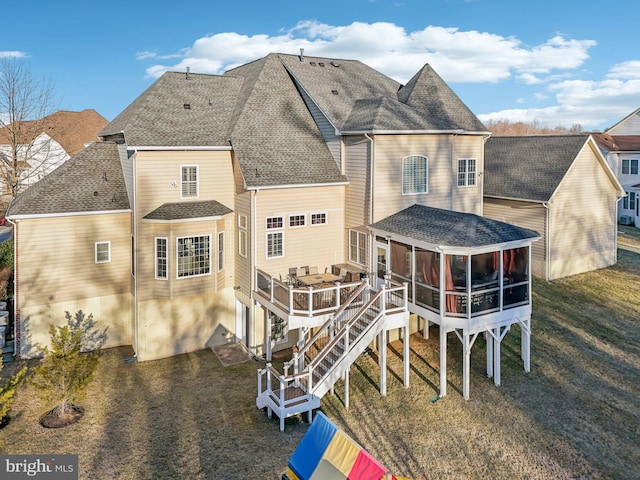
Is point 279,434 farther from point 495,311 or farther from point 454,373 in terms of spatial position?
point 495,311

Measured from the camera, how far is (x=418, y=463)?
11133 mm

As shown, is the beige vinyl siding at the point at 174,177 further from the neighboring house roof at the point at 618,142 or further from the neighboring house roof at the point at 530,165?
the neighboring house roof at the point at 618,142

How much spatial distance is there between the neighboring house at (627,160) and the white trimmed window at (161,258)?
3706 cm

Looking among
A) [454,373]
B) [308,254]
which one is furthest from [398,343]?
[308,254]

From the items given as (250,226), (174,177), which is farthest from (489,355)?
(174,177)

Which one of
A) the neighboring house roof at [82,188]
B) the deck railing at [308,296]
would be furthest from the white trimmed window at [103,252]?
the deck railing at [308,296]

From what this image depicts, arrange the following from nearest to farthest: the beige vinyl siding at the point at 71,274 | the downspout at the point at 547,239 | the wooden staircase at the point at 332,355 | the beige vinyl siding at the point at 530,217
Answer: the wooden staircase at the point at 332,355
the beige vinyl siding at the point at 71,274
the downspout at the point at 547,239
the beige vinyl siding at the point at 530,217

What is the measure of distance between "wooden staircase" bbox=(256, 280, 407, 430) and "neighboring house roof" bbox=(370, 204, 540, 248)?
1.88 metres

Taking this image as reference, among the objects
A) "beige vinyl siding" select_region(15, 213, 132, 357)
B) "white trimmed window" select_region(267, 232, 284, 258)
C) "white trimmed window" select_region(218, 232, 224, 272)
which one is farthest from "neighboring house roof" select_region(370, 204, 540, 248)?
"beige vinyl siding" select_region(15, 213, 132, 357)

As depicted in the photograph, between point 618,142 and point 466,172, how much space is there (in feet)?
106

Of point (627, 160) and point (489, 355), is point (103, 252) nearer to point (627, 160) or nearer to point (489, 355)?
point (489, 355)

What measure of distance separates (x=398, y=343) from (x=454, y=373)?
3.22 meters

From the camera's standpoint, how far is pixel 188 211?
16734 millimetres

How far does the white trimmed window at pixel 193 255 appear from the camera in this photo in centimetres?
1673
